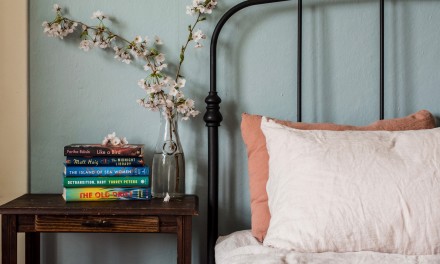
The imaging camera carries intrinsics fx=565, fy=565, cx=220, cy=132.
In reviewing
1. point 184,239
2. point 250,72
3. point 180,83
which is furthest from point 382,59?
point 184,239

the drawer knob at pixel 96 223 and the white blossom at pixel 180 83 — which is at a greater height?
the white blossom at pixel 180 83

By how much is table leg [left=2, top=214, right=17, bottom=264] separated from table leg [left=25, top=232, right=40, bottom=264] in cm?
21

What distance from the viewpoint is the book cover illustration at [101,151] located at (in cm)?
180

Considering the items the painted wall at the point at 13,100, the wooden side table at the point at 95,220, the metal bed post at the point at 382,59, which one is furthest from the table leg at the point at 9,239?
the metal bed post at the point at 382,59

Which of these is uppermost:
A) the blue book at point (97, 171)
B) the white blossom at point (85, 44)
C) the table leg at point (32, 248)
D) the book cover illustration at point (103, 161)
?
the white blossom at point (85, 44)

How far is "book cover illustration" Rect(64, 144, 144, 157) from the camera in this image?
70.7 inches

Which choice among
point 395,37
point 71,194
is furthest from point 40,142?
point 395,37

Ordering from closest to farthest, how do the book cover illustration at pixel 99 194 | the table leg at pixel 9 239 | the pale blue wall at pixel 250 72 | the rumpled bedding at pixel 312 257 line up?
the rumpled bedding at pixel 312 257, the table leg at pixel 9 239, the book cover illustration at pixel 99 194, the pale blue wall at pixel 250 72

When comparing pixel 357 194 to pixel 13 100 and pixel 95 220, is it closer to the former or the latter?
pixel 95 220

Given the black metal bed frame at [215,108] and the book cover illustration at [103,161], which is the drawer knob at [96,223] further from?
the black metal bed frame at [215,108]

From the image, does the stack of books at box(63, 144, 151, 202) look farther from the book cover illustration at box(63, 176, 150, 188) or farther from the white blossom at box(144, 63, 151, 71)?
the white blossom at box(144, 63, 151, 71)

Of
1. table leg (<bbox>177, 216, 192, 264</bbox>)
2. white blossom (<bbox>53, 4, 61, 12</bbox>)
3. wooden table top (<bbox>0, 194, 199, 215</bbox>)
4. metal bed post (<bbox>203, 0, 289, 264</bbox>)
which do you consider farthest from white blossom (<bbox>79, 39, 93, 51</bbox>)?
table leg (<bbox>177, 216, 192, 264</bbox>)

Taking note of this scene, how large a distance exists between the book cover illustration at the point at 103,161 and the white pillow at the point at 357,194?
477 millimetres

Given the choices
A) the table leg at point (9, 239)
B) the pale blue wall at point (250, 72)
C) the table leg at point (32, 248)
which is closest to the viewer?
the table leg at point (9, 239)
